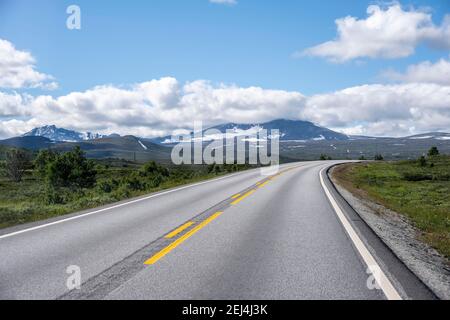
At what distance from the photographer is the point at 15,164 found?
9981 centimetres

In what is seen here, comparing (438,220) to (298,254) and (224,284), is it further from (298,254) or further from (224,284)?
(224,284)

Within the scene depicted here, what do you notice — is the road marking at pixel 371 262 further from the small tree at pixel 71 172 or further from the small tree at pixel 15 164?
the small tree at pixel 15 164

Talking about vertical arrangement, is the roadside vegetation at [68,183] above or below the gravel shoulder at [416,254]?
below

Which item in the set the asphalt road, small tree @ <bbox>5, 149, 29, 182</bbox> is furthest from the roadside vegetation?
the asphalt road

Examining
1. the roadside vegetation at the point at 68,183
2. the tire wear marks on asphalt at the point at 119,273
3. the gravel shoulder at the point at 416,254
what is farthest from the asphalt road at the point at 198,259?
the roadside vegetation at the point at 68,183

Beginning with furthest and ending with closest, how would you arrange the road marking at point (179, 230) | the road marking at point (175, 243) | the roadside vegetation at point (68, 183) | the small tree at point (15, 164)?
the small tree at point (15, 164), the roadside vegetation at point (68, 183), the road marking at point (179, 230), the road marking at point (175, 243)

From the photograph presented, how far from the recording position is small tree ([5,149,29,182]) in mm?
99312

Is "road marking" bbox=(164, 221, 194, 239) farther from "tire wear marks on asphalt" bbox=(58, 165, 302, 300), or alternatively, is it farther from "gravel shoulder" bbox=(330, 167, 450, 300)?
"gravel shoulder" bbox=(330, 167, 450, 300)

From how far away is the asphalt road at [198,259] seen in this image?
4.83 metres

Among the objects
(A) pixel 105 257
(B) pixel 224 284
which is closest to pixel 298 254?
(B) pixel 224 284

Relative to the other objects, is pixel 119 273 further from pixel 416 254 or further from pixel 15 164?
pixel 15 164

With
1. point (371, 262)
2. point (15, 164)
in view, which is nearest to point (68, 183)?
point (15, 164)

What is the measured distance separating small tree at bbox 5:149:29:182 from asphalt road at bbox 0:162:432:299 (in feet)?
327
